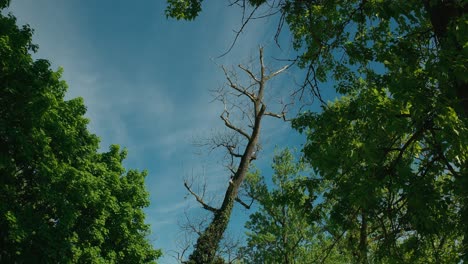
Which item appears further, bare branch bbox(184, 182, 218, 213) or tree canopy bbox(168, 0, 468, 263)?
bare branch bbox(184, 182, 218, 213)

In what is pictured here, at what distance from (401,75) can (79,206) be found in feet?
63.3

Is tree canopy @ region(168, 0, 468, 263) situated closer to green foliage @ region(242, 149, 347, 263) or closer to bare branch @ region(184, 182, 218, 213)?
bare branch @ region(184, 182, 218, 213)

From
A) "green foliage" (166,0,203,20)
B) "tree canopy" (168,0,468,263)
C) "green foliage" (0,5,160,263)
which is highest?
"green foliage" (0,5,160,263)

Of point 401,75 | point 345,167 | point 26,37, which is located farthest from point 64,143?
point 401,75

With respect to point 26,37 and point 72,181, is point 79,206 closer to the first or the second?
point 72,181

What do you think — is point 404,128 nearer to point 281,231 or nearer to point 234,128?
point 234,128

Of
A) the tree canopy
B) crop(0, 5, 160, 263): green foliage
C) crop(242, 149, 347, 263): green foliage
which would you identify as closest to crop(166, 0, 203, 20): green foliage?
the tree canopy

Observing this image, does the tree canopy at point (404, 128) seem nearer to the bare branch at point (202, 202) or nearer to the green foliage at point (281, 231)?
the bare branch at point (202, 202)

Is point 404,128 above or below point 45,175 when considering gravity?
below

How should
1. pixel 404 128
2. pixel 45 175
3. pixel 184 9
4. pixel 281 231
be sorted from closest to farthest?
pixel 404 128
pixel 184 9
pixel 45 175
pixel 281 231

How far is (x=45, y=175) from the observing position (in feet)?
59.6

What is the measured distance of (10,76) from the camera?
56.2ft

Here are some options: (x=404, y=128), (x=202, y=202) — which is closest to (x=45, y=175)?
(x=202, y=202)

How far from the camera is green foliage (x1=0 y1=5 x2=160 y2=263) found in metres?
16.8
